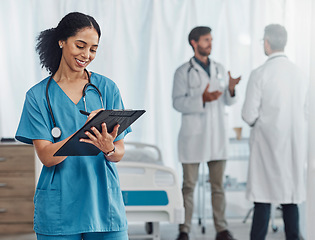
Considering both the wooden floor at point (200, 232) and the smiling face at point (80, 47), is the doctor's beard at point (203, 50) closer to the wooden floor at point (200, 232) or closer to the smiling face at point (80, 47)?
the wooden floor at point (200, 232)

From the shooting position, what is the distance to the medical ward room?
1.50m

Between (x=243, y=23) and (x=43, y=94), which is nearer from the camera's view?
(x=43, y=94)

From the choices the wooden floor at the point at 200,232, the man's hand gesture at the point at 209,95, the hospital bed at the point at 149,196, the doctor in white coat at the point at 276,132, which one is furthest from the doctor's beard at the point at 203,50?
the wooden floor at the point at 200,232

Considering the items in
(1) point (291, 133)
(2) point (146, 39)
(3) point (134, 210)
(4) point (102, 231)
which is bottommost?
(3) point (134, 210)

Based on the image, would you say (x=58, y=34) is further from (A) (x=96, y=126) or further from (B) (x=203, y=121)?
(B) (x=203, y=121)

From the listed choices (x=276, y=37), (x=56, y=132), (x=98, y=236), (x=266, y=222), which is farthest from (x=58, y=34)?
(x=266, y=222)

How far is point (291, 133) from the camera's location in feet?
10.0

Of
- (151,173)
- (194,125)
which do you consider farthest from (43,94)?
(194,125)

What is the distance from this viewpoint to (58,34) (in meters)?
1.53

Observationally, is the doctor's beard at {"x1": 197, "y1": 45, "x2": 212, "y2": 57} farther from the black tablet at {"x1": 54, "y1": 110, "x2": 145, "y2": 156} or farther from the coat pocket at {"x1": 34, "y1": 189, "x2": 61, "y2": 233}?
the coat pocket at {"x1": 34, "y1": 189, "x2": 61, "y2": 233}

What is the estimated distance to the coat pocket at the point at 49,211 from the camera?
58.6 inches

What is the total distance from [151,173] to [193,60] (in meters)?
0.92

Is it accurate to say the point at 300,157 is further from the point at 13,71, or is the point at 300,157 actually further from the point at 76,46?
the point at 13,71

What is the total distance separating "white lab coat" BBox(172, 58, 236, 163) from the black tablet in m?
2.12
